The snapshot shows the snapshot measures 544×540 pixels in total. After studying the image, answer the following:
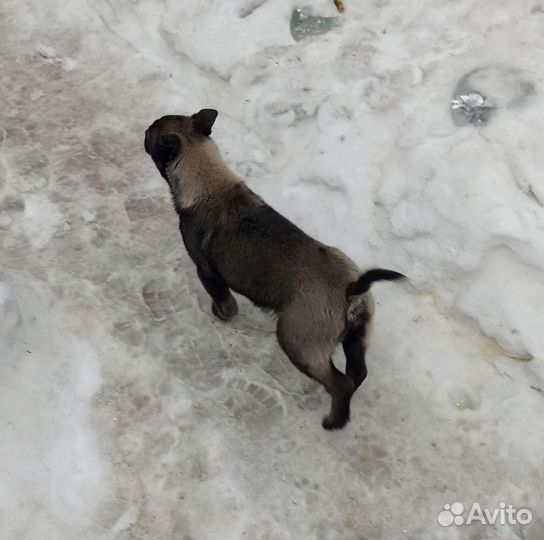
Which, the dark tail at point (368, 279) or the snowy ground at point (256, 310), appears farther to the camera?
the snowy ground at point (256, 310)

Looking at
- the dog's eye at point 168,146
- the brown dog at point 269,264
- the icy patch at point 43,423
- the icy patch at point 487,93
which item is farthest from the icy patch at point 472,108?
the icy patch at point 43,423

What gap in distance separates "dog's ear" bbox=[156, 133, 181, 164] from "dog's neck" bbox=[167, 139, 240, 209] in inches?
2.0

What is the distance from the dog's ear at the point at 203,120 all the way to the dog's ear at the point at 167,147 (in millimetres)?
171

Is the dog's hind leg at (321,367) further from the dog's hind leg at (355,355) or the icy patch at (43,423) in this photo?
the icy patch at (43,423)

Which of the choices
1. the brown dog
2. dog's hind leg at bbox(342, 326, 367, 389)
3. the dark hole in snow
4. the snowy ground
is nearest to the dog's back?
the brown dog

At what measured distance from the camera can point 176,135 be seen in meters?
3.61

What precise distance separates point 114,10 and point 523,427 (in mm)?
4172

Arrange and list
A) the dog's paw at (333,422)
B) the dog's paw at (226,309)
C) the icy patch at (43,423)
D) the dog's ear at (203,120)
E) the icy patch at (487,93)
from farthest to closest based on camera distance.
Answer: the icy patch at (487,93) → the dog's paw at (226,309) → the dog's ear at (203,120) → the dog's paw at (333,422) → the icy patch at (43,423)

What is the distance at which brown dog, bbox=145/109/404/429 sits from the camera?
326cm

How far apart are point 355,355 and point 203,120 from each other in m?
1.49

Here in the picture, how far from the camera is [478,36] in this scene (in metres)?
4.47

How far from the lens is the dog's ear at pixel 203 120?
3.70 meters

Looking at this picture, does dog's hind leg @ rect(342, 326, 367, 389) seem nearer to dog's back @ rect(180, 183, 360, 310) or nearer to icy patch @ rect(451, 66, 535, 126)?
dog's back @ rect(180, 183, 360, 310)

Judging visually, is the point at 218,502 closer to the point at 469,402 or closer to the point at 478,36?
the point at 469,402
